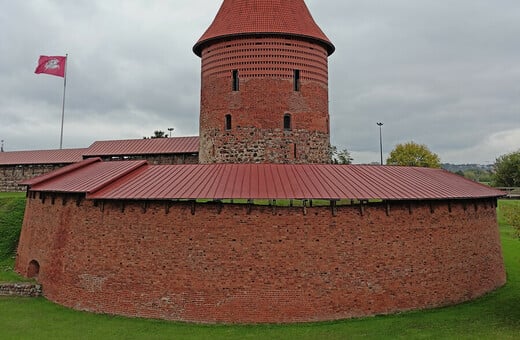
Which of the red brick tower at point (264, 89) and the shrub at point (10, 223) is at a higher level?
the red brick tower at point (264, 89)

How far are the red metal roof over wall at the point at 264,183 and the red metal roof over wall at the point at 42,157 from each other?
14.2 metres

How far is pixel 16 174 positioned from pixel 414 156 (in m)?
43.3

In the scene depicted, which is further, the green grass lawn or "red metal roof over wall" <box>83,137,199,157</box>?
"red metal roof over wall" <box>83,137,199,157</box>

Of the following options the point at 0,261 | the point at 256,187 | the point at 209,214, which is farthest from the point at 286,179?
the point at 0,261

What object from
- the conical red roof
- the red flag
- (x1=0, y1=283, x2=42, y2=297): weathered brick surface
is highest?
the red flag

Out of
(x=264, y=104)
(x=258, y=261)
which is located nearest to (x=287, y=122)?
A: (x=264, y=104)

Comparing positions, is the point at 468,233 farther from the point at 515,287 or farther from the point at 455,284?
the point at 515,287

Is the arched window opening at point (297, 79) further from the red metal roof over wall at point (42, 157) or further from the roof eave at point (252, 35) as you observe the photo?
the red metal roof over wall at point (42, 157)

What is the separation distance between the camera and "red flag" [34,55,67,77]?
2958 cm

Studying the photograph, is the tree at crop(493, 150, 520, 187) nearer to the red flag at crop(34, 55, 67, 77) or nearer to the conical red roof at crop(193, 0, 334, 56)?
the conical red roof at crop(193, 0, 334, 56)

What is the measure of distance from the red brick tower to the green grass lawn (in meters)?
7.32

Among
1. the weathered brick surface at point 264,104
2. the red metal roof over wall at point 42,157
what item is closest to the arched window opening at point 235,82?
the weathered brick surface at point 264,104

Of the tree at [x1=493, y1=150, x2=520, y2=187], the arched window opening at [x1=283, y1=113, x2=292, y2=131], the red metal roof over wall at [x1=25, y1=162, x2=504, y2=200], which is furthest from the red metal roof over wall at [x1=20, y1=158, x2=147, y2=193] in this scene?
the tree at [x1=493, y1=150, x2=520, y2=187]

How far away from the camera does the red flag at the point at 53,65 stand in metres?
29.6
